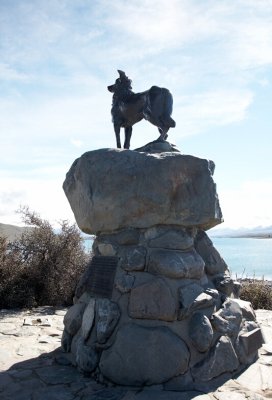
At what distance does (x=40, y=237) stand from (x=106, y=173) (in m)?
4.80

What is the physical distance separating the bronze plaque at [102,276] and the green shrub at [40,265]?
3.49 meters

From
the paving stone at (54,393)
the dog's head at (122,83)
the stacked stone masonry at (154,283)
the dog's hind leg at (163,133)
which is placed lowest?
the paving stone at (54,393)

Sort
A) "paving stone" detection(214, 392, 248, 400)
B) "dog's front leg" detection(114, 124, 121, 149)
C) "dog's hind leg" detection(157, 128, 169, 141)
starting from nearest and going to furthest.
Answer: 1. "paving stone" detection(214, 392, 248, 400)
2. "dog's hind leg" detection(157, 128, 169, 141)
3. "dog's front leg" detection(114, 124, 121, 149)

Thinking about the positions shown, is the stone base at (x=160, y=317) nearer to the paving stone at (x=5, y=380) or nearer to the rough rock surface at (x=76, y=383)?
the rough rock surface at (x=76, y=383)

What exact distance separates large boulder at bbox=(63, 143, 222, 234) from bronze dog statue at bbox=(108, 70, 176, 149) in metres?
0.66

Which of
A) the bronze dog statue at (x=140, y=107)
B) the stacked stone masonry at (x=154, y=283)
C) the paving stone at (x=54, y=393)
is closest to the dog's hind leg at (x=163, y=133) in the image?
the bronze dog statue at (x=140, y=107)

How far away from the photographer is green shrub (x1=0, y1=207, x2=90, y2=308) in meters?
7.15

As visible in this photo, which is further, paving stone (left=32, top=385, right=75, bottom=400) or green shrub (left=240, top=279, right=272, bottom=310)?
green shrub (left=240, top=279, right=272, bottom=310)

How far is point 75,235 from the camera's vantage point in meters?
8.34

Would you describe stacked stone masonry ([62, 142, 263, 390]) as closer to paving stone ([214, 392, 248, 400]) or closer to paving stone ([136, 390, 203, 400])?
paving stone ([136, 390, 203, 400])

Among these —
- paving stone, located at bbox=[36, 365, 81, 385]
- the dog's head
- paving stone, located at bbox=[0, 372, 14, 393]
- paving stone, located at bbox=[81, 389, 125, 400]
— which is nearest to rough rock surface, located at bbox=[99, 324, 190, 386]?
paving stone, located at bbox=[81, 389, 125, 400]

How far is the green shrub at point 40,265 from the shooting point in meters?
7.15

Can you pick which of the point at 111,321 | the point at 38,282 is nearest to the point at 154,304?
the point at 111,321

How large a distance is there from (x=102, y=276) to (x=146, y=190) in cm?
96
